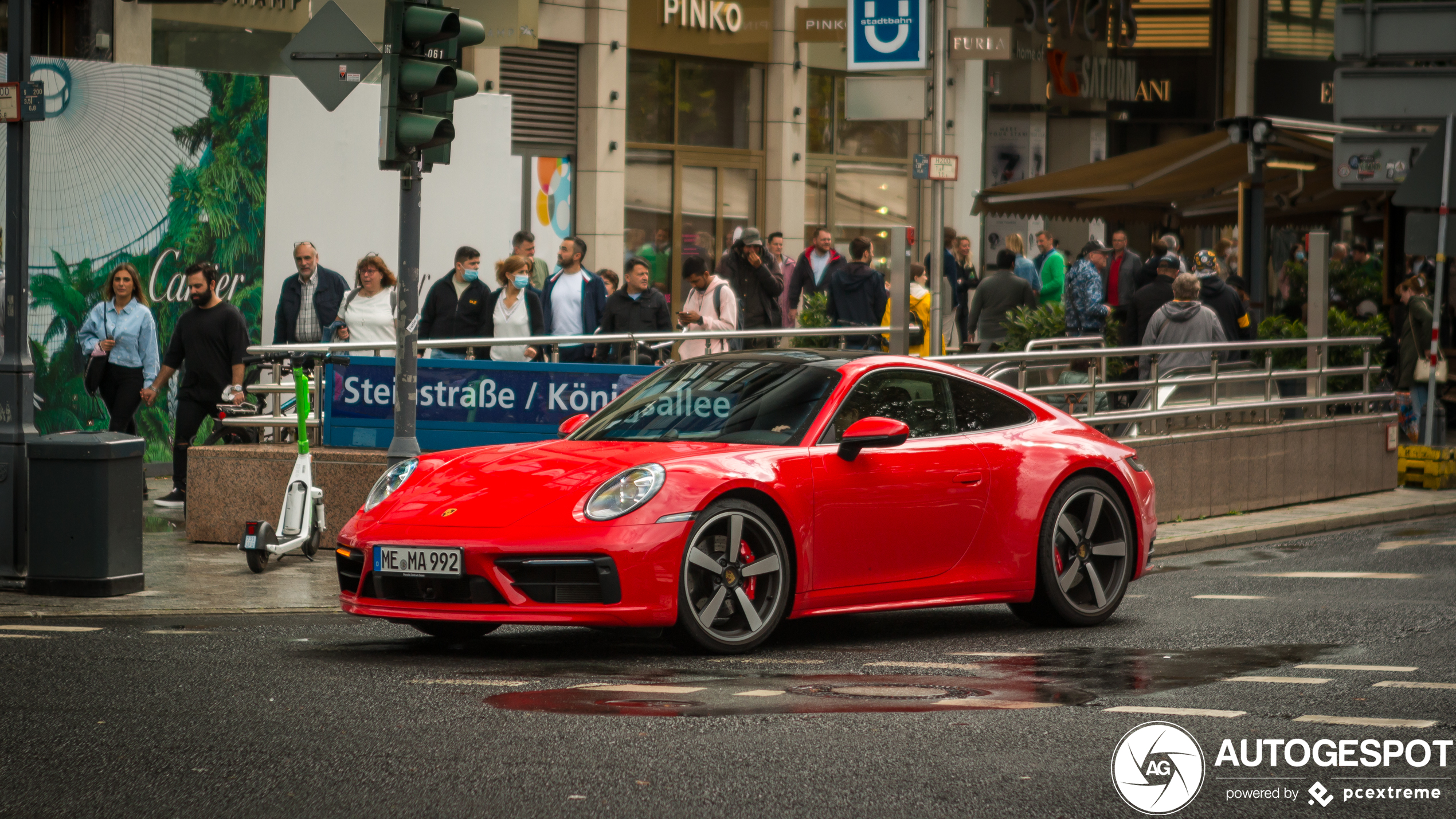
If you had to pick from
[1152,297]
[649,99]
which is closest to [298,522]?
[1152,297]

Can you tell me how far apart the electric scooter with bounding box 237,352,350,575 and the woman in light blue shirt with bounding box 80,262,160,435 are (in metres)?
3.82

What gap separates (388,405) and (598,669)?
5.45m

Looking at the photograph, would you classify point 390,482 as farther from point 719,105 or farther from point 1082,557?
point 719,105

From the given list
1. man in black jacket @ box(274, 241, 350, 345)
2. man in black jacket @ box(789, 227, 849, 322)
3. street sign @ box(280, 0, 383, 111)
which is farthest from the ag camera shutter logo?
man in black jacket @ box(789, 227, 849, 322)

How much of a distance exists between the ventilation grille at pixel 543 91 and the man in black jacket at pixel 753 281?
21.2 feet

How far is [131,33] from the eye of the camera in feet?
62.4

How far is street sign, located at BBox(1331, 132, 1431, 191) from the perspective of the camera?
18.5 m

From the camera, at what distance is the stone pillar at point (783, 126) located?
2998 cm

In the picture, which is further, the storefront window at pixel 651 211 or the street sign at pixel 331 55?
the storefront window at pixel 651 211

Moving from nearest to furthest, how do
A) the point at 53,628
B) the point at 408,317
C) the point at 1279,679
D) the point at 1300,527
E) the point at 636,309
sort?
the point at 1279,679, the point at 53,628, the point at 408,317, the point at 1300,527, the point at 636,309

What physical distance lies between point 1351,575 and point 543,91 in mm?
16222

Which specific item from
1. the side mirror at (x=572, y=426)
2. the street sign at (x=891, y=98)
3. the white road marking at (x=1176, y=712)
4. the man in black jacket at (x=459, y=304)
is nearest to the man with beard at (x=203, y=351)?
the man in black jacket at (x=459, y=304)

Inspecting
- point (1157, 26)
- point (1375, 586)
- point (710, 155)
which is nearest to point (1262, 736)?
point (1375, 586)

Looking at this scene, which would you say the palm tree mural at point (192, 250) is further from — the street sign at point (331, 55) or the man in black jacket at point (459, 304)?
the street sign at point (331, 55)
